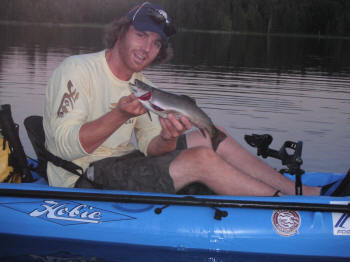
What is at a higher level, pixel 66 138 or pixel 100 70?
pixel 100 70

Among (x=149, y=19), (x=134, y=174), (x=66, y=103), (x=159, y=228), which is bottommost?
(x=159, y=228)

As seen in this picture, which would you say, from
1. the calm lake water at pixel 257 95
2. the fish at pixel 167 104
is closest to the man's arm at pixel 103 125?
the fish at pixel 167 104

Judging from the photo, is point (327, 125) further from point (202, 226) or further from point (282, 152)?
point (202, 226)

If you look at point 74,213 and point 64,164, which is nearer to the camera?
point 64,164

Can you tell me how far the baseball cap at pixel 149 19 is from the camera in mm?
4777

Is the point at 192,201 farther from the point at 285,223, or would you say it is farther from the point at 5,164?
the point at 5,164

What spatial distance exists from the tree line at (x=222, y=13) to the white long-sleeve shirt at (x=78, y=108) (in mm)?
77668

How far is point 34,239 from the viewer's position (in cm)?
489

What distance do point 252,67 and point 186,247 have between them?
2107cm

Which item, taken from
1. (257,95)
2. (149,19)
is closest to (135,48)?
(149,19)

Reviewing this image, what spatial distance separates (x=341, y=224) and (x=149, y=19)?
240 centimetres

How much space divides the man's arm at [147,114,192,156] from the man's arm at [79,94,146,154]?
273mm

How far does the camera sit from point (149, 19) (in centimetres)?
479

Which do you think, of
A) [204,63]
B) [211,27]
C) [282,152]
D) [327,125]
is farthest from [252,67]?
[211,27]
